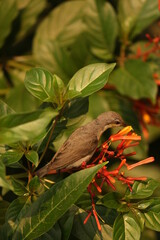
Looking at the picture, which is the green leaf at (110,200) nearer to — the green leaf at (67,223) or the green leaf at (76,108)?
the green leaf at (67,223)

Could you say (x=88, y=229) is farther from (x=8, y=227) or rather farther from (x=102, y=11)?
(x=102, y=11)

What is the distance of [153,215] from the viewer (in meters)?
1.05

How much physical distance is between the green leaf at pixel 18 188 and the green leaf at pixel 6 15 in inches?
35.2

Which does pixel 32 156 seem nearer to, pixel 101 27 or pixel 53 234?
pixel 53 234

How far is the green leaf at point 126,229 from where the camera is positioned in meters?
1.00

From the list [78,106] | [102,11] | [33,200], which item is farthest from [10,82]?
[33,200]

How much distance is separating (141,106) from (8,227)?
0.93 meters

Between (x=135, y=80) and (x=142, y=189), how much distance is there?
0.70 meters

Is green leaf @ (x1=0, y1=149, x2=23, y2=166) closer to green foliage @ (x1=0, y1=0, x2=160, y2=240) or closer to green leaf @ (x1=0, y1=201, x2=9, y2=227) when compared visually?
green foliage @ (x1=0, y1=0, x2=160, y2=240)

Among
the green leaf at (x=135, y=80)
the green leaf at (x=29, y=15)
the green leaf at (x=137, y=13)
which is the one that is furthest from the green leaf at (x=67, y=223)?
the green leaf at (x=29, y=15)

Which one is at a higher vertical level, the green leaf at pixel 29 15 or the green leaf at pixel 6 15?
the green leaf at pixel 6 15

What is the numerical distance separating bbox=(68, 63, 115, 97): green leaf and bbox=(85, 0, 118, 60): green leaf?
672 mm

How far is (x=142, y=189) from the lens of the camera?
3.46ft

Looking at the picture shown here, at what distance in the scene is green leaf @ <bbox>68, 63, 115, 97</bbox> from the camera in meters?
1.06
